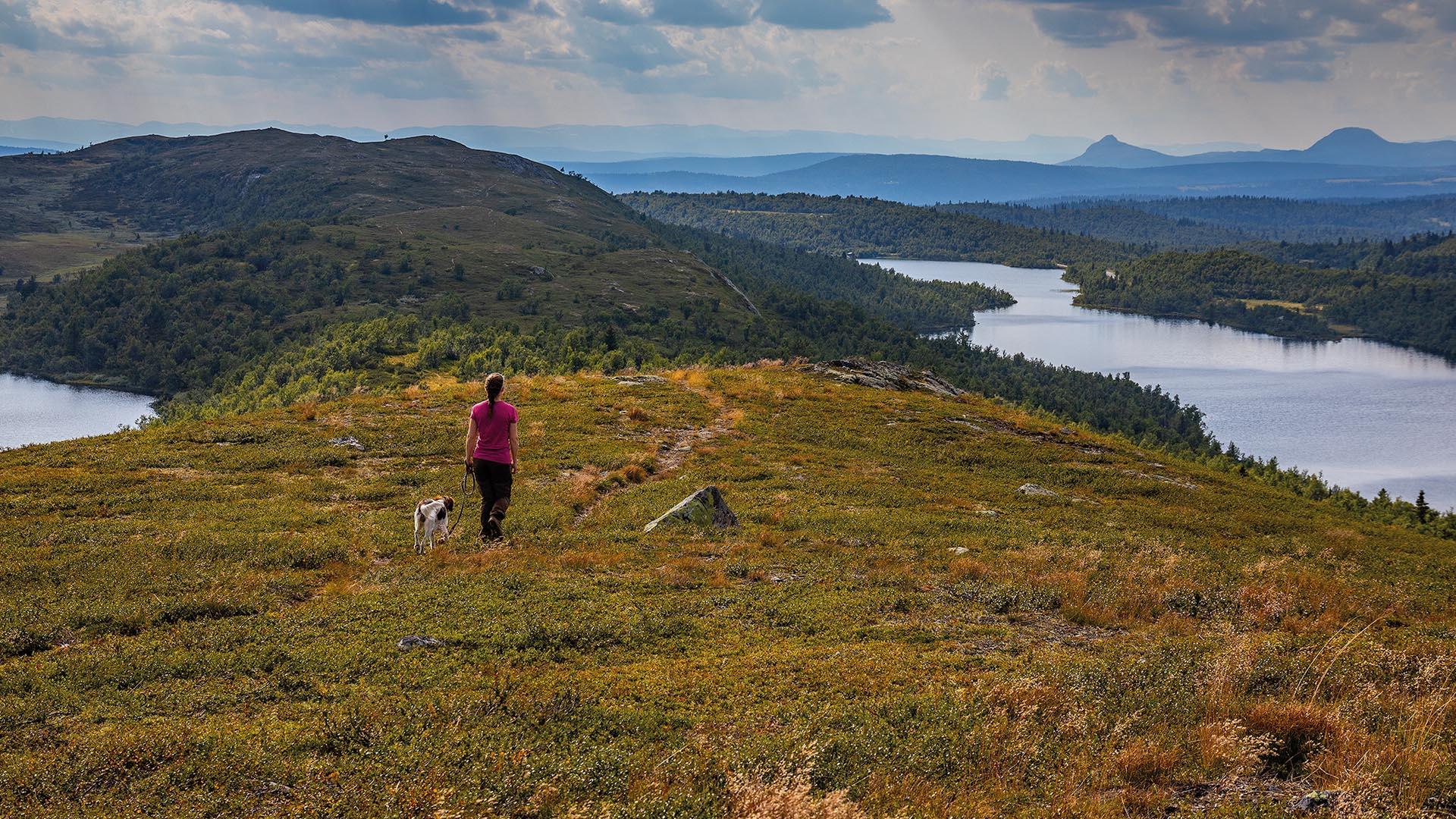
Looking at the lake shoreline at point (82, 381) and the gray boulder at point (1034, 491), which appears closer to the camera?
the gray boulder at point (1034, 491)

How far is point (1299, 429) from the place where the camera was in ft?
625

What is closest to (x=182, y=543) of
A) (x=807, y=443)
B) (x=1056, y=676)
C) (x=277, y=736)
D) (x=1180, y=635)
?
(x=277, y=736)

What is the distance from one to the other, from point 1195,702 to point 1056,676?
5.90 feet

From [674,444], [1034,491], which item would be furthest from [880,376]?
[674,444]

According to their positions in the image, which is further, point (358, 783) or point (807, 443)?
point (807, 443)

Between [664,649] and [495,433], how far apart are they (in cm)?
839

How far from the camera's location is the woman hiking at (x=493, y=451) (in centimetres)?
1959

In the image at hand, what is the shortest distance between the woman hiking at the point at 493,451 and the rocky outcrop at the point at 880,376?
124ft

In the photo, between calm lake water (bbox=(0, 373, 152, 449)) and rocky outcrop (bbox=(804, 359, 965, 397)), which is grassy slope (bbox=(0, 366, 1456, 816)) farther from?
calm lake water (bbox=(0, 373, 152, 449))

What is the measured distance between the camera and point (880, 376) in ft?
192

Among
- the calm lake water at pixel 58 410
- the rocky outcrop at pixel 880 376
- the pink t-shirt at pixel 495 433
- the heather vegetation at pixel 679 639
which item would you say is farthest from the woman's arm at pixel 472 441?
the calm lake water at pixel 58 410

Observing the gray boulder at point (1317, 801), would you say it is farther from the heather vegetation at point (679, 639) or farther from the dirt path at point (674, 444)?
→ the dirt path at point (674, 444)

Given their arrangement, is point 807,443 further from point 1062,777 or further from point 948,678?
point 1062,777

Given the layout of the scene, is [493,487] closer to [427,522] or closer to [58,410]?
[427,522]
